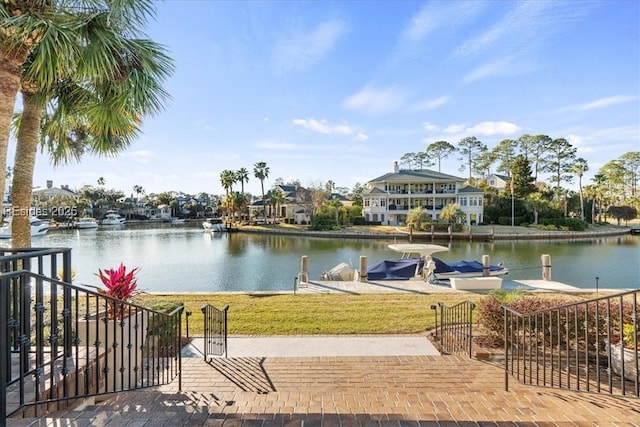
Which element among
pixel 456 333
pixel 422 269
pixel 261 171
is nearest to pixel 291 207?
pixel 261 171

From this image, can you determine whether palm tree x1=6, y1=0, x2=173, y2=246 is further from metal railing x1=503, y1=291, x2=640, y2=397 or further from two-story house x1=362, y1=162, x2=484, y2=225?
two-story house x1=362, y1=162, x2=484, y2=225

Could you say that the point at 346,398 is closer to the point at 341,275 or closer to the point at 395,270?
the point at 341,275

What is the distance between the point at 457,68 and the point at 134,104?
45.5ft

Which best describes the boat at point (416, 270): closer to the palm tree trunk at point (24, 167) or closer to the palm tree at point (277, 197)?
the palm tree trunk at point (24, 167)

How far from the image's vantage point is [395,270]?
14.8 m

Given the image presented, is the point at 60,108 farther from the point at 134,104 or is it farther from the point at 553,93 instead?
the point at 553,93

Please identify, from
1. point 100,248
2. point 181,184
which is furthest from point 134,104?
point 181,184

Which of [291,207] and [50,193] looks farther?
[50,193]

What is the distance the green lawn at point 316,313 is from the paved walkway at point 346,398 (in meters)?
1.00

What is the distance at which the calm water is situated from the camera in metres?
17.3

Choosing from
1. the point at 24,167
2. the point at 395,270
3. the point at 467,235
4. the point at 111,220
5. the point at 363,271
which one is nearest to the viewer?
the point at 24,167

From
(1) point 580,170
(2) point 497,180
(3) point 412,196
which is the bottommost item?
(3) point 412,196

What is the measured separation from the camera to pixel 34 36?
3467 millimetres

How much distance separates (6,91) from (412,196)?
4494cm
